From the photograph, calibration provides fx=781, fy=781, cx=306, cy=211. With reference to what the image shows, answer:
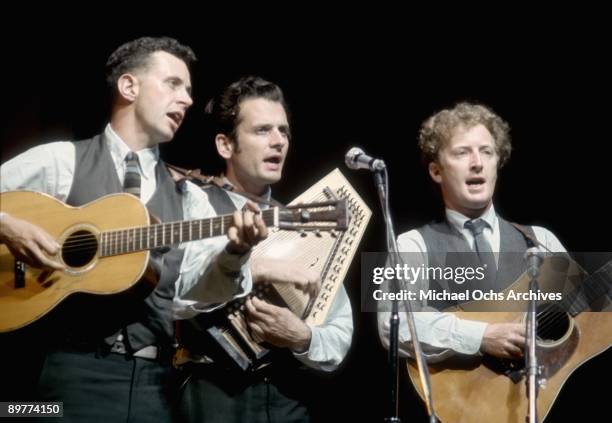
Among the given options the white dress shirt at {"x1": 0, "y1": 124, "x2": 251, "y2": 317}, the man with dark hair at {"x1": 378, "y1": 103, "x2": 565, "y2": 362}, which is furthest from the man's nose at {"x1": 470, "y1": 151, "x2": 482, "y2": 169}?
the white dress shirt at {"x1": 0, "y1": 124, "x2": 251, "y2": 317}

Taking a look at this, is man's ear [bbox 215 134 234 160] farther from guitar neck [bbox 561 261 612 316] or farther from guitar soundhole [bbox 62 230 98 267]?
guitar neck [bbox 561 261 612 316]

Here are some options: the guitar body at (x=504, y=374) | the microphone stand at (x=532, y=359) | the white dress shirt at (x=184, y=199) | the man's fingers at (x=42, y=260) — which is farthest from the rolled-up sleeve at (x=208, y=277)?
the microphone stand at (x=532, y=359)

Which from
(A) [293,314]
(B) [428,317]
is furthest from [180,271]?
(B) [428,317]

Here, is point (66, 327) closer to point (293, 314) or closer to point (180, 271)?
point (180, 271)

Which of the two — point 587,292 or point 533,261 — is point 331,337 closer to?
point 533,261

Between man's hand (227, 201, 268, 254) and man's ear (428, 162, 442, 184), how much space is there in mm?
1287

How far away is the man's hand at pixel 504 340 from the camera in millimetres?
3186

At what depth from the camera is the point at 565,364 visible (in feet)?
10.6

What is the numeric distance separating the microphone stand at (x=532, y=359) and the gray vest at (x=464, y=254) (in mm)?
405

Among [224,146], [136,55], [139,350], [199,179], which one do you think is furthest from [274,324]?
[136,55]

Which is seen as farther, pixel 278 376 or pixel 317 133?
pixel 317 133

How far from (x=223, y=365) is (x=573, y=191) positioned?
2.04m

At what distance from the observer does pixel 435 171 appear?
3.67 m

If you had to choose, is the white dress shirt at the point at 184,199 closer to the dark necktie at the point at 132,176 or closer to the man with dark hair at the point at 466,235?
the dark necktie at the point at 132,176
